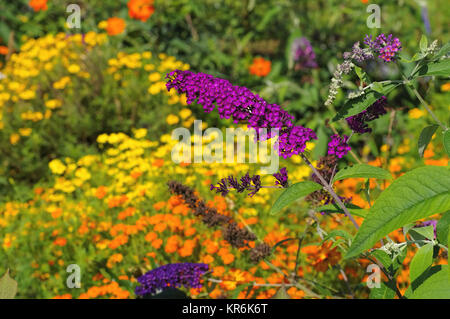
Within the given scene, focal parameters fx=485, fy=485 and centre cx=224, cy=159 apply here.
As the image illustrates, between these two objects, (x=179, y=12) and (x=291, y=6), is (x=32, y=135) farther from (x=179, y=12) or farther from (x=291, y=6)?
(x=291, y=6)

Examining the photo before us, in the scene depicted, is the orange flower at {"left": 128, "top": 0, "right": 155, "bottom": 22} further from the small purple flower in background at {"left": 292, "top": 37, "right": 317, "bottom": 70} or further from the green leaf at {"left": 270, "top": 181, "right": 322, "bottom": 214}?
the green leaf at {"left": 270, "top": 181, "right": 322, "bottom": 214}

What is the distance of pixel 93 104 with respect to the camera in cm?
446

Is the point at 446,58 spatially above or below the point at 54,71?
below

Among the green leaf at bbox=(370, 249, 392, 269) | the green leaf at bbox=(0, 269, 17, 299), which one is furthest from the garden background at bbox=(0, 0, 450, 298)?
the green leaf at bbox=(370, 249, 392, 269)

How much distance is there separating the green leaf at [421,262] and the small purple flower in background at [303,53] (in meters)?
2.93

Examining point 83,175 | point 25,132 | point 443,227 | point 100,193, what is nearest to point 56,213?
point 100,193

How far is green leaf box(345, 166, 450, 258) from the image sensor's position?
3.24 feet

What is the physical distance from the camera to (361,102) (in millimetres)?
1307

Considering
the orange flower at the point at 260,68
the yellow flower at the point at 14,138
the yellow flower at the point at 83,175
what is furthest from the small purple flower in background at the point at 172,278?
the orange flower at the point at 260,68

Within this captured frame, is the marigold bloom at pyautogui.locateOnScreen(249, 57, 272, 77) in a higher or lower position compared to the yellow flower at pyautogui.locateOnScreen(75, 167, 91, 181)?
higher

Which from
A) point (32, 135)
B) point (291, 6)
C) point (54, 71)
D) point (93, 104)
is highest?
point (291, 6)

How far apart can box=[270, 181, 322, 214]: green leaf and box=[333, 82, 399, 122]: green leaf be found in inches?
7.7
